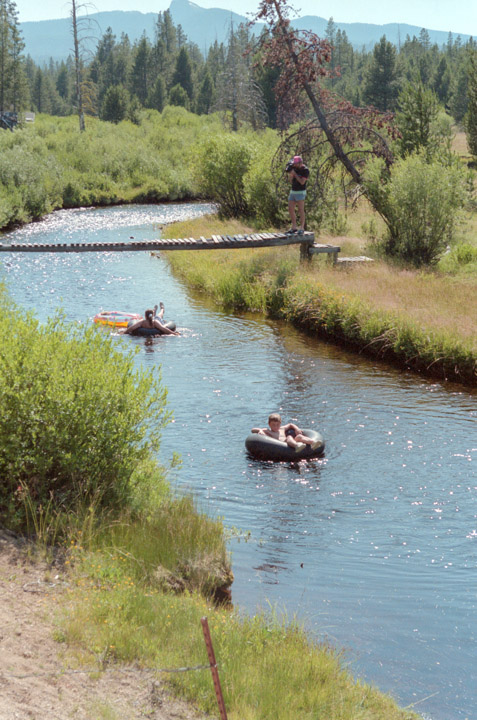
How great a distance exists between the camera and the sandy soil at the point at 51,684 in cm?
480

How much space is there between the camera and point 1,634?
557cm

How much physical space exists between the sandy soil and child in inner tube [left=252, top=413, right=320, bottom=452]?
19.0ft

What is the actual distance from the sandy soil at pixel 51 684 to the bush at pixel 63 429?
1570 millimetres

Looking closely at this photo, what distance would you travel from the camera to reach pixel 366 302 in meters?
18.3

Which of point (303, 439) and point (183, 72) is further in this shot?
point (183, 72)

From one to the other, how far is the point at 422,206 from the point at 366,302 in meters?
5.83

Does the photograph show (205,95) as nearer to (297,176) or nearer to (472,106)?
(472,106)

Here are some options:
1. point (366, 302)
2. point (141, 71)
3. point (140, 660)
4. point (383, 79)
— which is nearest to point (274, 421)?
point (140, 660)

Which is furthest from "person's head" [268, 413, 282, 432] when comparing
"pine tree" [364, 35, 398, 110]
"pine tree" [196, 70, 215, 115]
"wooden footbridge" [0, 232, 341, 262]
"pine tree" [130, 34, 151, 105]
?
"pine tree" [130, 34, 151, 105]

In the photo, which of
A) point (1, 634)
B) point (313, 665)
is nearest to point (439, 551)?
point (313, 665)

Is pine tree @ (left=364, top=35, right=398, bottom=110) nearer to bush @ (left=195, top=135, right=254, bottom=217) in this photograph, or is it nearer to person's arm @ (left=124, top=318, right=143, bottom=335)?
bush @ (left=195, top=135, right=254, bottom=217)

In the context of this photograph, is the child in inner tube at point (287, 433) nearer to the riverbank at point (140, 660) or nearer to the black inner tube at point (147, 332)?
the riverbank at point (140, 660)

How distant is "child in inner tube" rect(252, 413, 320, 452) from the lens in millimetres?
11477

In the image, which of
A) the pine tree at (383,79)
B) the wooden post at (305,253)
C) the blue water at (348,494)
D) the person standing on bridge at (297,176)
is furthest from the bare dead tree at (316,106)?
the pine tree at (383,79)
